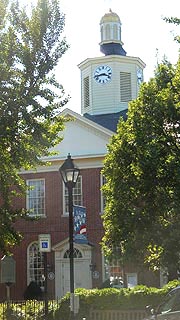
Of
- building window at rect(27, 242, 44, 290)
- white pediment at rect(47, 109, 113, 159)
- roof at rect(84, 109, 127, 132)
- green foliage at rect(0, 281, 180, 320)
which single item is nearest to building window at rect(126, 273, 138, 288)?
building window at rect(27, 242, 44, 290)

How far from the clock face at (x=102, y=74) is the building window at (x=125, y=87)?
31.7 inches

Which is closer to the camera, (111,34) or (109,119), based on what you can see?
(109,119)

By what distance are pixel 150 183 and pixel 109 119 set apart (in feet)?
56.7

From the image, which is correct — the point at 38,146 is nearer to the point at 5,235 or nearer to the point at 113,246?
the point at 5,235

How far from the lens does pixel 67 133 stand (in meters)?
34.2

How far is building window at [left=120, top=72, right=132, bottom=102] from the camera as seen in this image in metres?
38.0

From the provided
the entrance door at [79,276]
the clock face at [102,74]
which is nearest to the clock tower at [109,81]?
the clock face at [102,74]

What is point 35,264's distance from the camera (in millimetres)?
33438

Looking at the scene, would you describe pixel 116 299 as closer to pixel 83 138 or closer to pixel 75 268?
pixel 75 268

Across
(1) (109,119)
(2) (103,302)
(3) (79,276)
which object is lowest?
(2) (103,302)

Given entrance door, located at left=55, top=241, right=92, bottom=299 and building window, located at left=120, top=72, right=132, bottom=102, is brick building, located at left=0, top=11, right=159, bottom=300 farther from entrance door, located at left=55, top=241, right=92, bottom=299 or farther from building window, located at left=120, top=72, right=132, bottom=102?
building window, located at left=120, top=72, right=132, bottom=102

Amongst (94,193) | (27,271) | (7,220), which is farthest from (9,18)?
(27,271)

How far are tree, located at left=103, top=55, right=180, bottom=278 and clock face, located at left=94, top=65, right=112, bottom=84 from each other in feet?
56.8

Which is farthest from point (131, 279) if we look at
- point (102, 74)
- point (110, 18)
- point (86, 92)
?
point (110, 18)
